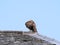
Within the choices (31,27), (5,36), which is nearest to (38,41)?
(5,36)

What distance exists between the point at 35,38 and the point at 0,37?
1.06m

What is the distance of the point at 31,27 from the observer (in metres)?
→ 11.1

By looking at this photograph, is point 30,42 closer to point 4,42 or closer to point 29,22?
point 4,42

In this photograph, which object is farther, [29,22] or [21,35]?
[29,22]

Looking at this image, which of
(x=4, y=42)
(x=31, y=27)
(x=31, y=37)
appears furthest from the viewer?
(x=31, y=27)

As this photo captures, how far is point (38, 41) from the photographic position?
6.04 metres

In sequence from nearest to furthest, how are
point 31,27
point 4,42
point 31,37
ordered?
point 4,42, point 31,37, point 31,27

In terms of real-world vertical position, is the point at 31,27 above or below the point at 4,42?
above

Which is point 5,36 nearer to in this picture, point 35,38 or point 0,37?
point 0,37

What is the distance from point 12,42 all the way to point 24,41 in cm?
37

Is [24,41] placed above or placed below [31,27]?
below

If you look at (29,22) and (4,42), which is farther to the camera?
(29,22)

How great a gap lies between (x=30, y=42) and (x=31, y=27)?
5.16 metres

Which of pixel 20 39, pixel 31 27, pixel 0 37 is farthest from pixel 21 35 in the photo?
pixel 31 27
